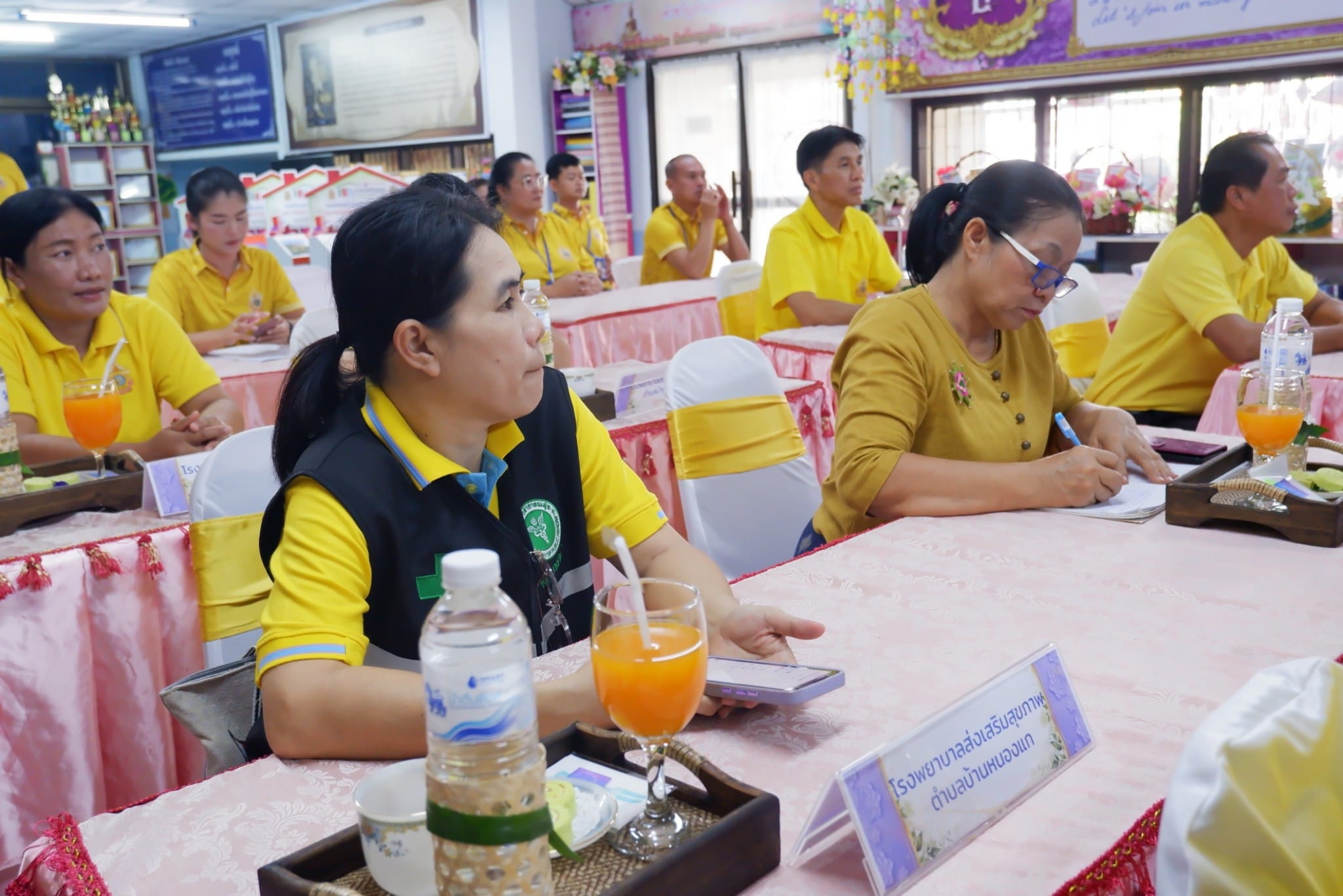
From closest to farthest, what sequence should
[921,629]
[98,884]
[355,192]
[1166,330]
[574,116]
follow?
1. [98,884]
2. [921,629]
3. [1166,330]
4. [355,192]
5. [574,116]

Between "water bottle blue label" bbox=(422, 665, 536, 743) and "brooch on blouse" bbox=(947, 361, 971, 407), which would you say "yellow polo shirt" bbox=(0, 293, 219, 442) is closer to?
"brooch on blouse" bbox=(947, 361, 971, 407)

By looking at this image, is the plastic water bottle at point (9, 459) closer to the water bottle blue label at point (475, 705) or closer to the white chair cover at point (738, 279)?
the water bottle blue label at point (475, 705)

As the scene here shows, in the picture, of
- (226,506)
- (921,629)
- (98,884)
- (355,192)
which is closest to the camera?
(98,884)

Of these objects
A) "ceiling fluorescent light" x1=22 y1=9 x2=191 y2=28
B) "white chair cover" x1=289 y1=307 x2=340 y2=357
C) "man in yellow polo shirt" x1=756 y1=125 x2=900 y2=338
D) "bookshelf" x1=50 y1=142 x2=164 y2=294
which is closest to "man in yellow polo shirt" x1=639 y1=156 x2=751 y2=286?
"man in yellow polo shirt" x1=756 y1=125 x2=900 y2=338

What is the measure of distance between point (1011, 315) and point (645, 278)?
4.43 m

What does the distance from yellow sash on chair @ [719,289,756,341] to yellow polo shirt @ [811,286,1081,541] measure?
2.62 metres

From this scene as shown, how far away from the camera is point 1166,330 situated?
3188mm

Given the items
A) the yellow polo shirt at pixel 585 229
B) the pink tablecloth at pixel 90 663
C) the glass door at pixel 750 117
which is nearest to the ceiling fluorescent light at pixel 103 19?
the glass door at pixel 750 117

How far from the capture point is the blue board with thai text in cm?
1096

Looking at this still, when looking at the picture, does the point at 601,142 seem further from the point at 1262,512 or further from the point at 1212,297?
the point at 1262,512

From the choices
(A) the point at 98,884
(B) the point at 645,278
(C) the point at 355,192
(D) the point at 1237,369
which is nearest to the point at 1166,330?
(D) the point at 1237,369

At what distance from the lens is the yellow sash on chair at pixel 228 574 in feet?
5.82

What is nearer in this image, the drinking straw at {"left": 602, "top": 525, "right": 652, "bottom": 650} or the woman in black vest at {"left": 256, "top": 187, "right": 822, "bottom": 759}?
the drinking straw at {"left": 602, "top": 525, "right": 652, "bottom": 650}

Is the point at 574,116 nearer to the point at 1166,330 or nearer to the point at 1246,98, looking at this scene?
the point at 1246,98
